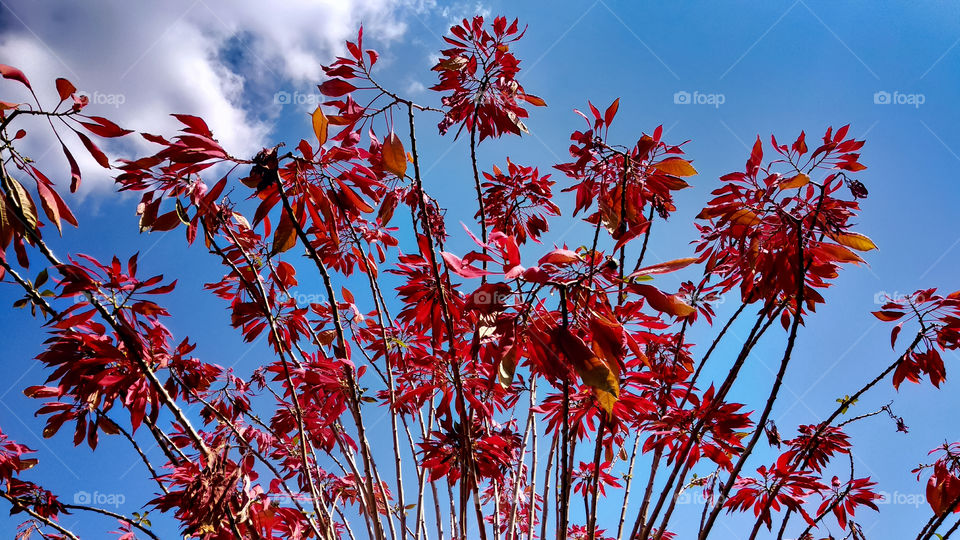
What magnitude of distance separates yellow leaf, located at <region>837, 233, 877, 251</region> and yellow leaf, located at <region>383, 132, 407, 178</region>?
123 centimetres

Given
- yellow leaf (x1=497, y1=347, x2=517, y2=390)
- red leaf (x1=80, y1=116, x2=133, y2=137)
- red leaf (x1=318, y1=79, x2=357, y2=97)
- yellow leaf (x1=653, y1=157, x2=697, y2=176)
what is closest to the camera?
yellow leaf (x1=497, y1=347, x2=517, y2=390)

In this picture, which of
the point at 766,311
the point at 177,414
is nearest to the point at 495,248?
the point at 177,414

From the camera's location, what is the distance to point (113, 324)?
126 cm

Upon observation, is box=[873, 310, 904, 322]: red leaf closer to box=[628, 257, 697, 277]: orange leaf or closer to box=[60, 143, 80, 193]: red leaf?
box=[628, 257, 697, 277]: orange leaf

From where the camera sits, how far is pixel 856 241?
1.39 meters

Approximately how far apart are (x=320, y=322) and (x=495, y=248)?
4.75ft

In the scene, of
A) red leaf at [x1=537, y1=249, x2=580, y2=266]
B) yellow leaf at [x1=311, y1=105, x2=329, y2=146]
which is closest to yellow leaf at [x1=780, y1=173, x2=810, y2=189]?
red leaf at [x1=537, y1=249, x2=580, y2=266]

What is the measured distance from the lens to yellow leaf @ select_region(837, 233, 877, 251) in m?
1.36

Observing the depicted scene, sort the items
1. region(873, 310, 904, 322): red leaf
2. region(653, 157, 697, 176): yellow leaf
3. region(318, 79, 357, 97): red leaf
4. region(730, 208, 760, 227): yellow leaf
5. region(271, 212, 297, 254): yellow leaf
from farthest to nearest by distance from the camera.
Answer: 1. region(873, 310, 904, 322): red leaf
2. region(318, 79, 357, 97): red leaf
3. region(653, 157, 697, 176): yellow leaf
4. region(730, 208, 760, 227): yellow leaf
5. region(271, 212, 297, 254): yellow leaf

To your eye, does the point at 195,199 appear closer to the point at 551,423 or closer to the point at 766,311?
the point at 551,423

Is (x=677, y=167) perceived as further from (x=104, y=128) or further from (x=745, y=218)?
(x=104, y=128)

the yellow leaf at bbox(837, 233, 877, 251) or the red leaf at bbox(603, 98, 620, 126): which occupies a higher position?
the red leaf at bbox(603, 98, 620, 126)

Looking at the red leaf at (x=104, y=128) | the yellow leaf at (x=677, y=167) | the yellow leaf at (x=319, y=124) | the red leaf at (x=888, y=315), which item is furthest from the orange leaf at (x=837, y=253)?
the red leaf at (x=104, y=128)

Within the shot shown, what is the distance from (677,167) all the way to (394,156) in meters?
0.92
